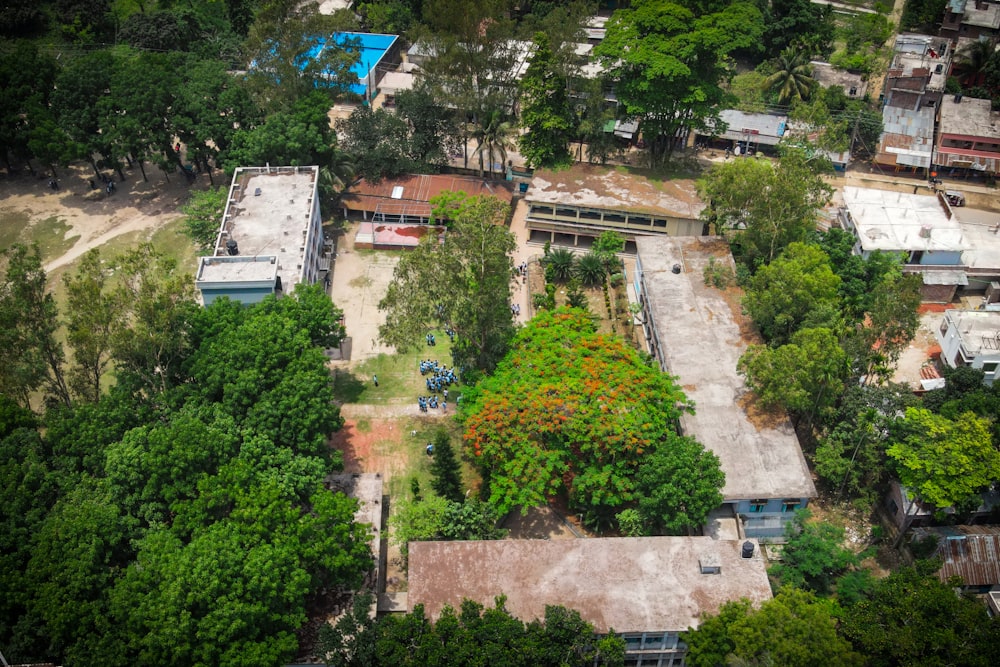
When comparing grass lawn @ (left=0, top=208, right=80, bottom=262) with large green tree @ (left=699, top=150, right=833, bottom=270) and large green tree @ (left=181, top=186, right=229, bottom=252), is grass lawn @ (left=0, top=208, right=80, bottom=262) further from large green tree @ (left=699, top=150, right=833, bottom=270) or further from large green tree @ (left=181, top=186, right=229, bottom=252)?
large green tree @ (left=699, top=150, right=833, bottom=270)

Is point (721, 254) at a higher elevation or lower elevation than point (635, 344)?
higher

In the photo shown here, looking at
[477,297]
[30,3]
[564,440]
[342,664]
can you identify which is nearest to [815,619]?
[564,440]

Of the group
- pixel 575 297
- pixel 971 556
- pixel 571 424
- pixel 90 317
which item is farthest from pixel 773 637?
pixel 90 317

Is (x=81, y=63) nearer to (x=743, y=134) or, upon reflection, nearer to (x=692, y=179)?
(x=692, y=179)

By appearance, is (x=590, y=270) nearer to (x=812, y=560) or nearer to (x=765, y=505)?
(x=765, y=505)

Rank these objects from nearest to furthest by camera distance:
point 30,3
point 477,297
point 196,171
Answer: point 477,297 < point 196,171 < point 30,3

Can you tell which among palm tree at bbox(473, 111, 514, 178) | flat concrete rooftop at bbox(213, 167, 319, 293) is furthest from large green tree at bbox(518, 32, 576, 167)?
flat concrete rooftop at bbox(213, 167, 319, 293)

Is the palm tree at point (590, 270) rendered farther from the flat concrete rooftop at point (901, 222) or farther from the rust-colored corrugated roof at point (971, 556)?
the rust-colored corrugated roof at point (971, 556)
